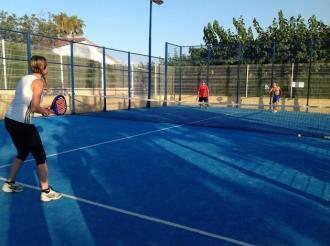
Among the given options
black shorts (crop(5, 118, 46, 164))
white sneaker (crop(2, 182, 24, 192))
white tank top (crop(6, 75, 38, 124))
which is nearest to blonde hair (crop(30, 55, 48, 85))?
white tank top (crop(6, 75, 38, 124))

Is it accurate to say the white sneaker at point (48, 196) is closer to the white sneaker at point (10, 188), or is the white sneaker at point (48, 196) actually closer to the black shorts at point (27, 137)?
the black shorts at point (27, 137)

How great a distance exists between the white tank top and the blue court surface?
1.13 m

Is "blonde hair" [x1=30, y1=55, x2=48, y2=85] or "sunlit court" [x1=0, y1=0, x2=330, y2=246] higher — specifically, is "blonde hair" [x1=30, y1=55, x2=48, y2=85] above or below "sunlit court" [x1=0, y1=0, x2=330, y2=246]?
above

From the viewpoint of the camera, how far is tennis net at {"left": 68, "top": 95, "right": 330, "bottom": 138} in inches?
502

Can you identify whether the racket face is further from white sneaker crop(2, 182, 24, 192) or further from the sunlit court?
white sneaker crop(2, 182, 24, 192)

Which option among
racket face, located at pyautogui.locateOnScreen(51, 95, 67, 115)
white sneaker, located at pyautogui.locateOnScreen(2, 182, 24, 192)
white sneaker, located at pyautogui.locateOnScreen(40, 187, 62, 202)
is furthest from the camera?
racket face, located at pyautogui.locateOnScreen(51, 95, 67, 115)

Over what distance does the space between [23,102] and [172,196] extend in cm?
239

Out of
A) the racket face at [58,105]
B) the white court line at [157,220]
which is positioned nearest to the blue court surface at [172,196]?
the white court line at [157,220]

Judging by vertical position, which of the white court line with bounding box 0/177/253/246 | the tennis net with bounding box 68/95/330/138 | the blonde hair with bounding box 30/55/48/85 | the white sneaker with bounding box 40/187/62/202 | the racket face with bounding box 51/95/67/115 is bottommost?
the white court line with bounding box 0/177/253/246

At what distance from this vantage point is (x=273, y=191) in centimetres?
519

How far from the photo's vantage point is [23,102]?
4.44 m

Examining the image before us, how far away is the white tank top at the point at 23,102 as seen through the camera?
4.39 m

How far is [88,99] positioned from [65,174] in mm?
13742

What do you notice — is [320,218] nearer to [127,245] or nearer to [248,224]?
[248,224]
